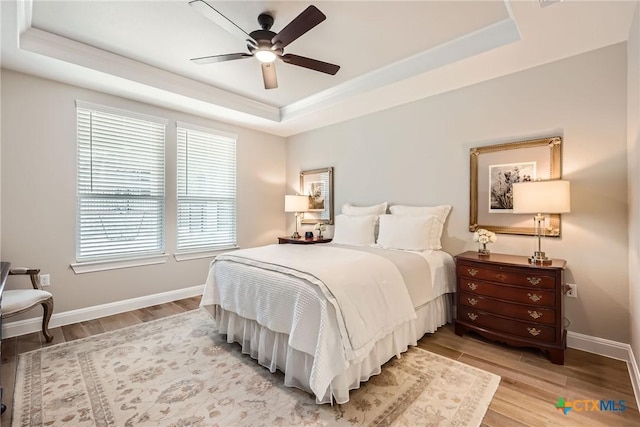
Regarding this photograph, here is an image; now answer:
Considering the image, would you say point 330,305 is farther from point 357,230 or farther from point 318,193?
point 318,193

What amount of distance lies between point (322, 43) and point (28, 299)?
347 cm

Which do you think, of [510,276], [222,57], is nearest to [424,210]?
[510,276]

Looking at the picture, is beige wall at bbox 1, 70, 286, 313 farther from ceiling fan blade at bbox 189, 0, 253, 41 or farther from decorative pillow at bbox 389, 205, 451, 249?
decorative pillow at bbox 389, 205, 451, 249

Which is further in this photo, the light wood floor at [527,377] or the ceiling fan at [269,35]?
the ceiling fan at [269,35]

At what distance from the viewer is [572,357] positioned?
8.00 ft

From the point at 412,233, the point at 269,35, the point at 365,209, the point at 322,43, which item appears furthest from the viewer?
the point at 365,209

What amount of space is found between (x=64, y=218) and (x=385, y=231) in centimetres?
358

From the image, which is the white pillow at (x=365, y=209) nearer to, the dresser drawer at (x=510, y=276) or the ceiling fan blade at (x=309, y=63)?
the dresser drawer at (x=510, y=276)

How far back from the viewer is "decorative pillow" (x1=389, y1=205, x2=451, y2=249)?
323cm

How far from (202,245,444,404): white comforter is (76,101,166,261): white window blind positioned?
1.67 m

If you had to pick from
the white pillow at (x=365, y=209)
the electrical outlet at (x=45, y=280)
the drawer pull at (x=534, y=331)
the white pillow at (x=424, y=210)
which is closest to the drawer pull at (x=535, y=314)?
the drawer pull at (x=534, y=331)

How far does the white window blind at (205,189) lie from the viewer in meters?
4.18

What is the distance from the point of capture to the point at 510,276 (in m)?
2.50

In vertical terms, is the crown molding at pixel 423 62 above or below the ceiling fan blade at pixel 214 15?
above
